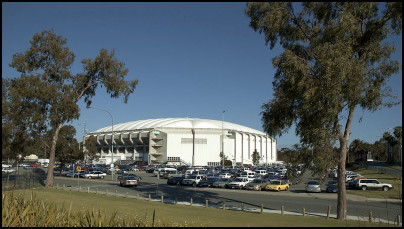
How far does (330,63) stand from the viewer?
63.9ft

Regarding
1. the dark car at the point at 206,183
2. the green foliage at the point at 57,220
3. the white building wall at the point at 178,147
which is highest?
the white building wall at the point at 178,147

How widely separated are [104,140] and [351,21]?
4970 inches

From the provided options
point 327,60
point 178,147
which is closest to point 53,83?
point 327,60

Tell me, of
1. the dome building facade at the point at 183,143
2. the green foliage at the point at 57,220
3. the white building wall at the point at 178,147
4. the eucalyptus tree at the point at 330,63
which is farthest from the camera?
the dome building facade at the point at 183,143

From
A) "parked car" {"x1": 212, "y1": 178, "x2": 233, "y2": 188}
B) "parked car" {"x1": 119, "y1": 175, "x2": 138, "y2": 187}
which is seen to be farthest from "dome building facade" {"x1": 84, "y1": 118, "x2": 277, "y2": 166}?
"parked car" {"x1": 119, "y1": 175, "x2": 138, "y2": 187}

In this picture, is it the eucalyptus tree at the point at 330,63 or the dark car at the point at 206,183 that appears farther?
the dark car at the point at 206,183

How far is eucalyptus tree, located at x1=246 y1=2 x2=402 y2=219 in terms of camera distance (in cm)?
1977

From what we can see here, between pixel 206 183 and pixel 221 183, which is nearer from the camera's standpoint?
pixel 221 183

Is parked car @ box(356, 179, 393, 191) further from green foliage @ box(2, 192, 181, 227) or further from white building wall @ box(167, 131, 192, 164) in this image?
white building wall @ box(167, 131, 192, 164)

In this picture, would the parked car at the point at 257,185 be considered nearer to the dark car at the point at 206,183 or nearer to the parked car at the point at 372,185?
the dark car at the point at 206,183

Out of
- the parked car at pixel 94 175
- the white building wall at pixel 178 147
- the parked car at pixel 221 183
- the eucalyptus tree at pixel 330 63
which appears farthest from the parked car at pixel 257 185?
the white building wall at pixel 178 147

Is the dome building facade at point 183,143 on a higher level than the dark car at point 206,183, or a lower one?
higher

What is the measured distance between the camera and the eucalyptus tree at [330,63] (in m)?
19.8

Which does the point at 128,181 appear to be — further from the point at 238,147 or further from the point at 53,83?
the point at 238,147
